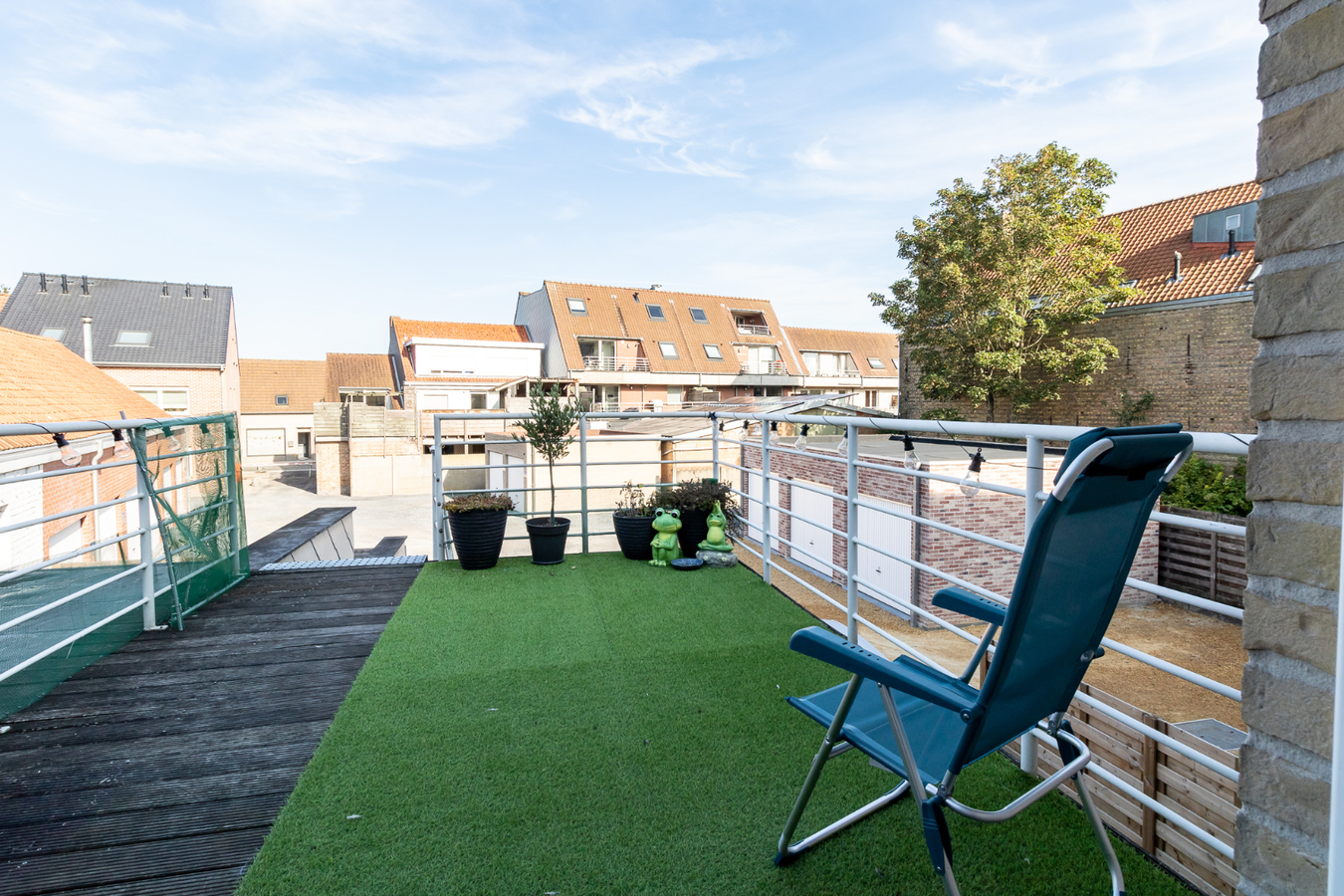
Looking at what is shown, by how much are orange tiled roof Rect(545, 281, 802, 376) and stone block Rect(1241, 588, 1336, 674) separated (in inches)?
1177

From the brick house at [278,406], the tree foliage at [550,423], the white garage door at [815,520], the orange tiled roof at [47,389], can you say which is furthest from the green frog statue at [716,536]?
the brick house at [278,406]

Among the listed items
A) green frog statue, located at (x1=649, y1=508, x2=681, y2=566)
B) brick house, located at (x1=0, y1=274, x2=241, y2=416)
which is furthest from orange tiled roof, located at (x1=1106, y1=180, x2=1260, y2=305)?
brick house, located at (x1=0, y1=274, x2=241, y2=416)

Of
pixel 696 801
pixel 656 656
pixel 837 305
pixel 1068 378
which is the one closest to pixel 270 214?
pixel 656 656

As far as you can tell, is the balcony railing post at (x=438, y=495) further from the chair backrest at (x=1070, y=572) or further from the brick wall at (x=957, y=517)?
the brick wall at (x=957, y=517)

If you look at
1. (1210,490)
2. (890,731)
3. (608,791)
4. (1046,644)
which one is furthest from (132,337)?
(1210,490)

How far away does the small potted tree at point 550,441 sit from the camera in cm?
500

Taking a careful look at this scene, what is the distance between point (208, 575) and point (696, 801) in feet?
11.9

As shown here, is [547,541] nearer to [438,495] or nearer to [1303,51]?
[438,495]

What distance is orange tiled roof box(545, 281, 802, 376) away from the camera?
31.5m

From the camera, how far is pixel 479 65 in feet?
24.9

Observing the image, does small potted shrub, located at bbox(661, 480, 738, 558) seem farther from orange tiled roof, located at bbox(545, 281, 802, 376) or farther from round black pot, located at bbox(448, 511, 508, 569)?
orange tiled roof, located at bbox(545, 281, 802, 376)

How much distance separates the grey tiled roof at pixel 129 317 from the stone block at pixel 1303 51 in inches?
1311

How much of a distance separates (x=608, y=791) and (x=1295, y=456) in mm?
1877

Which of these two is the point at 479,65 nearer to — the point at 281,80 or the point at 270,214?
the point at 281,80
